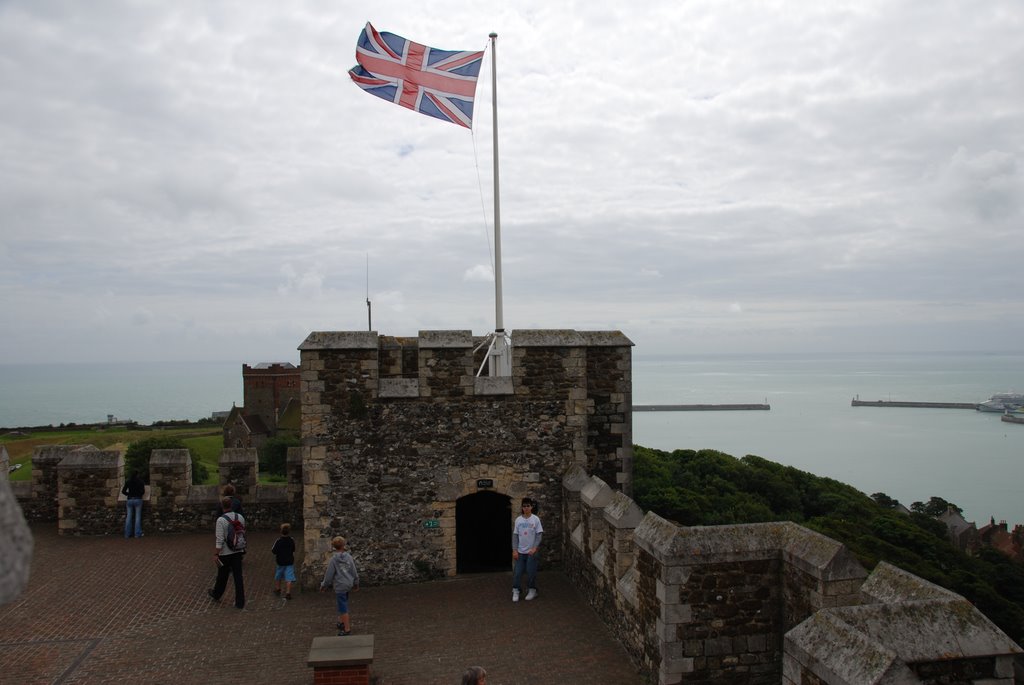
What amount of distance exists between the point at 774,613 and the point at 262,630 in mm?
6012

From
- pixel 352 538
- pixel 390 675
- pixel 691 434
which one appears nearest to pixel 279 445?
pixel 352 538

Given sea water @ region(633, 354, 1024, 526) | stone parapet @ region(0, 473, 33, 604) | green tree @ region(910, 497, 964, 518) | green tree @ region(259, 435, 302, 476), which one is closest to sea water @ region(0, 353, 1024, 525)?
sea water @ region(633, 354, 1024, 526)

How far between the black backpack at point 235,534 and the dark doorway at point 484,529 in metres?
4.04

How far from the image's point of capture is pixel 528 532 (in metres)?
9.68

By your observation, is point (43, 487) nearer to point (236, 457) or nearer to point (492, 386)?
point (236, 457)

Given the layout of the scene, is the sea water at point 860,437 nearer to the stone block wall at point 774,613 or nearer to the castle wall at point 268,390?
the castle wall at point 268,390

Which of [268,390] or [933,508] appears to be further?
[268,390]

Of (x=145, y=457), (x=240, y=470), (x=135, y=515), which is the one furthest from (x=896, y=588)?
(x=145, y=457)

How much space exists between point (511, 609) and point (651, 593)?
9.44 feet

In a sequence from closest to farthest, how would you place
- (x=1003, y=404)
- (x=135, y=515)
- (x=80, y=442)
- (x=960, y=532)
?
(x=135, y=515)
(x=80, y=442)
(x=960, y=532)
(x=1003, y=404)

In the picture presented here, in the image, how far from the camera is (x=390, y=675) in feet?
25.6

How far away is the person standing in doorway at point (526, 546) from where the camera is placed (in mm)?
9703

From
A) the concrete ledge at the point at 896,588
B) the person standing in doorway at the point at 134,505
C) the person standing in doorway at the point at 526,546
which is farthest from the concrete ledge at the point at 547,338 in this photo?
the person standing in doorway at the point at 134,505

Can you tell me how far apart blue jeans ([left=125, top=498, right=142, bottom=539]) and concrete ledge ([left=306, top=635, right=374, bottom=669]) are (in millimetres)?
7405
